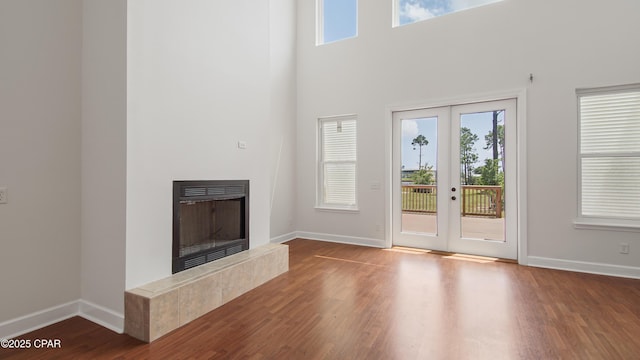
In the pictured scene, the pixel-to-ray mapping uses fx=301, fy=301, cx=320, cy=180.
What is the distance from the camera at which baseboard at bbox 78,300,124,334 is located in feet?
7.54

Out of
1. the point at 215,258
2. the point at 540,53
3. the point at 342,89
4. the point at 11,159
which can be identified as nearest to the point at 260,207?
the point at 215,258

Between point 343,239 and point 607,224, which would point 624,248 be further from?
point 343,239

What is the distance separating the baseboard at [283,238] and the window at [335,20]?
141 inches

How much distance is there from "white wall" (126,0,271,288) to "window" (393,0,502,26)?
2.40 meters

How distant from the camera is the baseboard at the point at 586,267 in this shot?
3.51 meters

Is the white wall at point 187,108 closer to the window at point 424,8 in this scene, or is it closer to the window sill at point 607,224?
the window at point 424,8

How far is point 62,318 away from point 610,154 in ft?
19.5

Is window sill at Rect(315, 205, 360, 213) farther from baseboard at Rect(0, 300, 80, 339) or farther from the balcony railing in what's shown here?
baseboard at Rect(0, 300, 80, 339)

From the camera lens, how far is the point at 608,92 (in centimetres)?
368

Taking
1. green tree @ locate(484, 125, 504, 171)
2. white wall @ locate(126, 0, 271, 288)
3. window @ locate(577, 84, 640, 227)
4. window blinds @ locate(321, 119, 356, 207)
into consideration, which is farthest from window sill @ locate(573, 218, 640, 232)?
white wall @ locate(126, 0, 271, 288)

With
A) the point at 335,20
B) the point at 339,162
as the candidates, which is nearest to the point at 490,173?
the point at 339,162

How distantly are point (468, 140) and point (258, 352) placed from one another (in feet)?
13.1

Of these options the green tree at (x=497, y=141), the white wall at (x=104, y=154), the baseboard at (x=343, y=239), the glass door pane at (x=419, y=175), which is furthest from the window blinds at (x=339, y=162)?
the white wall at (x=104, y=154)

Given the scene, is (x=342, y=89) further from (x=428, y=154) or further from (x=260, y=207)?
(x=260, y=207)
